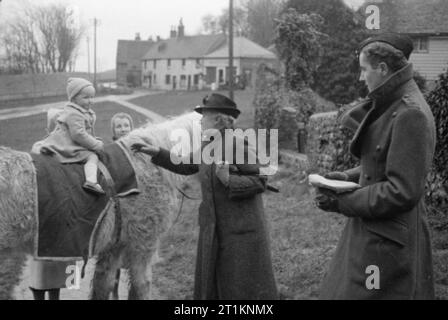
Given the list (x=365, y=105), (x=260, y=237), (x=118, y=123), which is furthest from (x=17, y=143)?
(x=365, y=105)

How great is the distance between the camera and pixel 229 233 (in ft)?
11.2

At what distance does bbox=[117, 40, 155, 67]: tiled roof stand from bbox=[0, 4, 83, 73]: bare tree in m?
29.5

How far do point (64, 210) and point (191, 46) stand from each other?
4799 cm

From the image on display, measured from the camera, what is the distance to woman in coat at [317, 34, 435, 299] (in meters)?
2.21

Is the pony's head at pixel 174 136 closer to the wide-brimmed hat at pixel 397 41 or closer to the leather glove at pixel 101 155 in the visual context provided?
the leather glove at pixel 101 155

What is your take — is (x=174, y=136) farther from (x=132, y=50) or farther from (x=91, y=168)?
(x=132, y=50)

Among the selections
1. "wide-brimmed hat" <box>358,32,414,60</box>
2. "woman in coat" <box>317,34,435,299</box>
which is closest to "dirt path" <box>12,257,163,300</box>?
"woman in coat" <box>317,34,435,299</box>

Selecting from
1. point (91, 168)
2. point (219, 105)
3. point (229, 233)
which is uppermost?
point (219, 105)

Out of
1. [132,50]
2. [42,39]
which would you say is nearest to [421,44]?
[42,39]

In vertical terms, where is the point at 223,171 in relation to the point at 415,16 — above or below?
below

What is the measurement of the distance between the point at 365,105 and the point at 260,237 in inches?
52.5

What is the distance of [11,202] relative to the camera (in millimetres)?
3848

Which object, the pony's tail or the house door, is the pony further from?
the house door

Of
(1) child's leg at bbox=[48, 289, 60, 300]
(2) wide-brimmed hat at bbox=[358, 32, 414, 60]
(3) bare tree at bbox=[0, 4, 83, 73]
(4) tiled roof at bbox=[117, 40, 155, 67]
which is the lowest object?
(1) child's leg at bbox=[48, 289, 60, 300]
